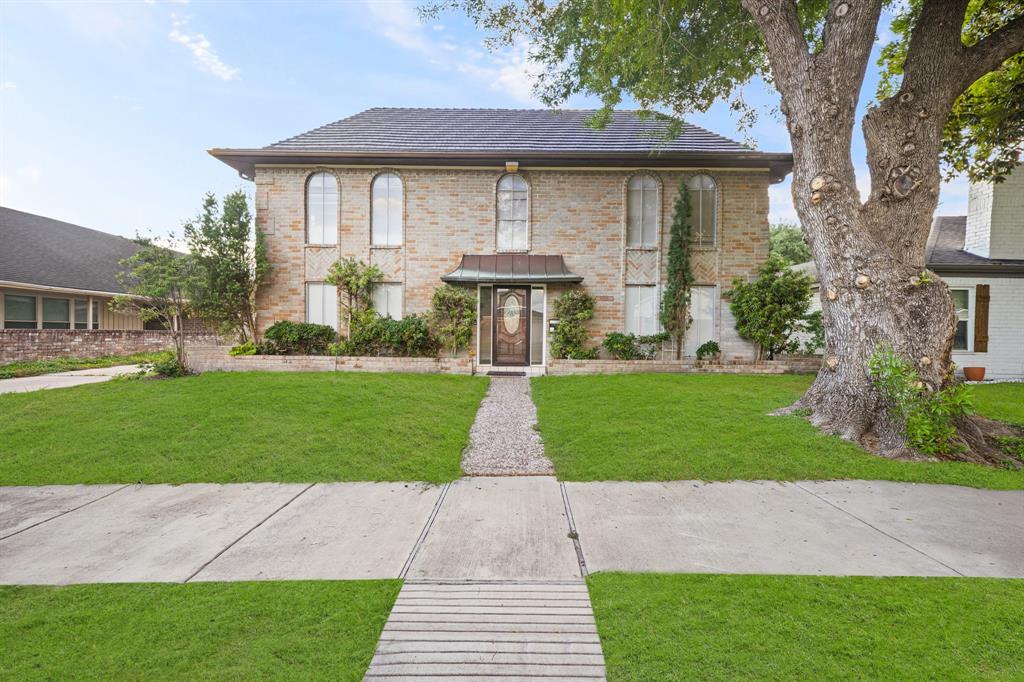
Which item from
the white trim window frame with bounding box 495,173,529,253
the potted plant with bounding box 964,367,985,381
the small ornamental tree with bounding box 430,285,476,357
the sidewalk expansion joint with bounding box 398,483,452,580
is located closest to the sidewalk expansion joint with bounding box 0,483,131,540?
the sidewalk expansion joint with bounding box 398,483,452,580

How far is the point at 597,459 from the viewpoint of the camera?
5.80 metres

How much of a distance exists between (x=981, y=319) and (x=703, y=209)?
8.42 metres

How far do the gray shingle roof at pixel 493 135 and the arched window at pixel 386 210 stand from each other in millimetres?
914

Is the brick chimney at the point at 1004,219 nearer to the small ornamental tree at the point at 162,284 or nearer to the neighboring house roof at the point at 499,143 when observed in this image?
the neighboring house roof at the point at 499,143

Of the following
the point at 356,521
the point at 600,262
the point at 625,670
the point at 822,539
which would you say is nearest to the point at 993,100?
the point at 600,262

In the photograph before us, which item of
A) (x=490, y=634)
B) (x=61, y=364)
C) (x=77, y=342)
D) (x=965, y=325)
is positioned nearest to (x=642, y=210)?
(x=965, y=325)

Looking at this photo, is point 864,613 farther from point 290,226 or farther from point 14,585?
point 290,226

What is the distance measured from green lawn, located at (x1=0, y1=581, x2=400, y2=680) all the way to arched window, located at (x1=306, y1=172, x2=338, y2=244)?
11.8 m

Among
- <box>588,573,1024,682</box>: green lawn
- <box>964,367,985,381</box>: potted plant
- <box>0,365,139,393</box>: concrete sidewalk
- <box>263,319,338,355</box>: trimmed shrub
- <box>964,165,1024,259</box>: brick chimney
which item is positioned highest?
<box>964,165,1024,259</box>: brick chimney

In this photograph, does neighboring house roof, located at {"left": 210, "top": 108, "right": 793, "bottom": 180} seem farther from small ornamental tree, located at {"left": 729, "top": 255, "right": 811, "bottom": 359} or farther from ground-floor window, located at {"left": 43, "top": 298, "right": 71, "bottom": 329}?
ground-floor window, located at {"left": 43, "top": 298, "right": 71, "bottom": 329}

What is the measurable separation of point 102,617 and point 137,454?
4.13 meters

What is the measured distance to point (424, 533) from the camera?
3.79 meters

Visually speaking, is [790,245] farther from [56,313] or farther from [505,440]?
[56,313]

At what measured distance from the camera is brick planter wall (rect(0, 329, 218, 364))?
14148 mm
